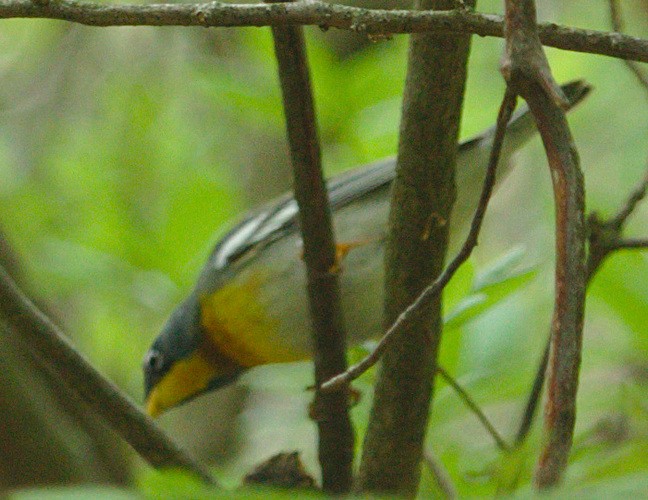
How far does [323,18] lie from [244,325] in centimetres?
206

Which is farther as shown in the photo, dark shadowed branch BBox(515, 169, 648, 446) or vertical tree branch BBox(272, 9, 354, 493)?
dark shadowed branch BBox(515, 169, 648, 446)

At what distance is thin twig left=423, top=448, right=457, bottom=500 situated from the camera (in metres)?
1.68

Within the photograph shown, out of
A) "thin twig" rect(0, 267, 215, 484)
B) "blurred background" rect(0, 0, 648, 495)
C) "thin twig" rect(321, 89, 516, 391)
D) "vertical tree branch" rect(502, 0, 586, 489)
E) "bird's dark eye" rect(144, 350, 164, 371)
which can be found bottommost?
"bird's dark eye" rect(144, 350, 164, 371)

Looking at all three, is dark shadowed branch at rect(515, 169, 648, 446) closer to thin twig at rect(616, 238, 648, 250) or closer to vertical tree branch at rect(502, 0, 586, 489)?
thin twig at rect(616, 238, 648, 250)

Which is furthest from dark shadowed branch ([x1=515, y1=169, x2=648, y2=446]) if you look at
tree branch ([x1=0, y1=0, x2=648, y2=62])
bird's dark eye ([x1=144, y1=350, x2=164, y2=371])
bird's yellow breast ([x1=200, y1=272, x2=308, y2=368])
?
bird's dark eye ([x1=144, y1=350, x2=164, y2=371])

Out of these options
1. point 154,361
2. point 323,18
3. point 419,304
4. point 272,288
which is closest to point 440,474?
point 419,304

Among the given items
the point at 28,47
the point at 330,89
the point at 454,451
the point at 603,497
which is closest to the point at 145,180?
the point at 330,89

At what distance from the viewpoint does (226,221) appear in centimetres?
295

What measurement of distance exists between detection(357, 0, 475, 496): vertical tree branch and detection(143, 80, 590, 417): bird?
117 cm

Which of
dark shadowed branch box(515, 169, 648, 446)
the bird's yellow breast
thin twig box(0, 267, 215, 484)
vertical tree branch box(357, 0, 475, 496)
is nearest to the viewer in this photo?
vertical tree branch box(357, 0, 475, 496)

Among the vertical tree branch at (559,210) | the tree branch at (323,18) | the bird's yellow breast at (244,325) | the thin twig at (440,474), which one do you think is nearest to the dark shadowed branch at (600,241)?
the thin twig at (440,474)

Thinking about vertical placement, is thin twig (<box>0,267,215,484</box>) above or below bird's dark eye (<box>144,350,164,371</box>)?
above

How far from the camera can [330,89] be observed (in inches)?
112

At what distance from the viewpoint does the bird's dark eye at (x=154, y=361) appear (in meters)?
3.23
